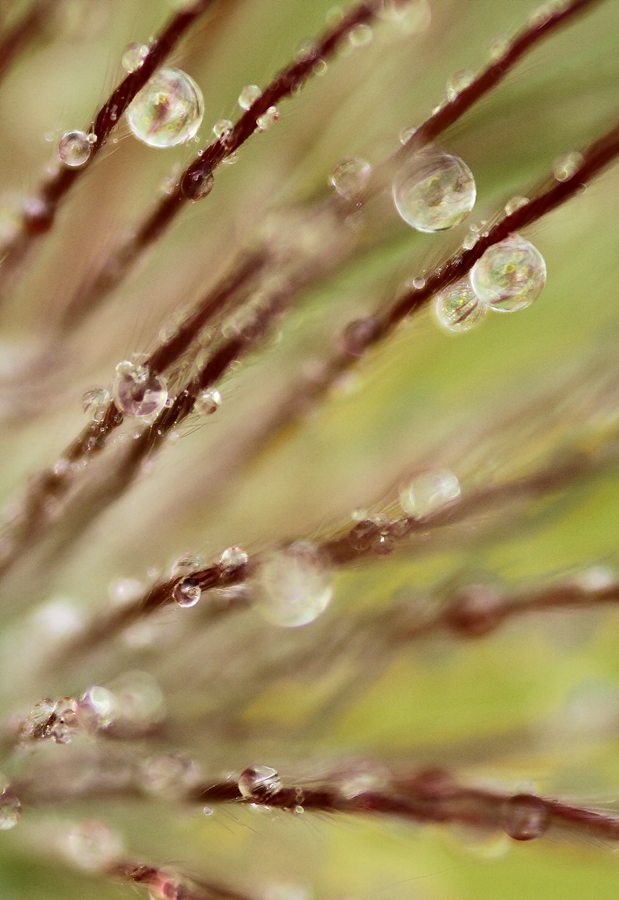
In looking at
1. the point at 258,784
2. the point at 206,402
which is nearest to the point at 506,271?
the point at 206,402

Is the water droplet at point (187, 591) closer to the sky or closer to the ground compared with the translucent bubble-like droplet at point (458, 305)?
closer to the ground

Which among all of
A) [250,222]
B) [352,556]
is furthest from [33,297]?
[352,556]

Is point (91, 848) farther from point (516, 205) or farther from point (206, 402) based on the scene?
point (516, 205)

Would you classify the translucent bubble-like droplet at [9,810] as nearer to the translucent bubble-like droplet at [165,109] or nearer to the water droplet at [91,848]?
the water droplet at [91,848]

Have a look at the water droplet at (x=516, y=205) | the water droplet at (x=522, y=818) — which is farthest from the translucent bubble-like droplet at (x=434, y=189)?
the water droplet at (x=522, y=818)

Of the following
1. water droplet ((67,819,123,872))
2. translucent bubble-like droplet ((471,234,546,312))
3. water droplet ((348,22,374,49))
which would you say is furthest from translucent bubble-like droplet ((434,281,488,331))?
water droplet ((67,819,123,872))
